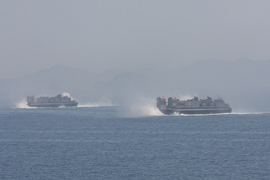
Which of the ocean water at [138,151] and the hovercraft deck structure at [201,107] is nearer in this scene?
the ocean water at [138,151]

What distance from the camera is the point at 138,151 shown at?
244ft

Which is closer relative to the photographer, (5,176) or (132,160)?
(5,176)

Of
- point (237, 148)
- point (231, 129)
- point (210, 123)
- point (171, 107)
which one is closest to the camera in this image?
point (237, 148)

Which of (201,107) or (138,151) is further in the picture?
(201,107)

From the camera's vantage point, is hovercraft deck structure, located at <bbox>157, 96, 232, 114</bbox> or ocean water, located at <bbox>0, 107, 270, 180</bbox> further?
hovercraft deck structure, located at <bbox>157, 96, 232, 114</bbox>

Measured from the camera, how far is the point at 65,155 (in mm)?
71375

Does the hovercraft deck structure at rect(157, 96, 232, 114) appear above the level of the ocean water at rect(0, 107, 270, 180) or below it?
above

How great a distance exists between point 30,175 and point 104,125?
200 ft

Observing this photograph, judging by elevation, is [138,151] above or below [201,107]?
below

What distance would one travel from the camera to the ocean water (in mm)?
58625

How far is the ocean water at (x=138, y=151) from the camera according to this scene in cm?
5862

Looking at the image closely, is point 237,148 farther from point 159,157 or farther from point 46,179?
point 46,179

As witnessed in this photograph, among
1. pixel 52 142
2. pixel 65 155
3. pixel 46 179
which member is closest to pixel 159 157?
pixel 65 155

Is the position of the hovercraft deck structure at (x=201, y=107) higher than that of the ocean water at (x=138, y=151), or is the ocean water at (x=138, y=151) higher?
the hovercraft deck structure at (x=201, y=107)
